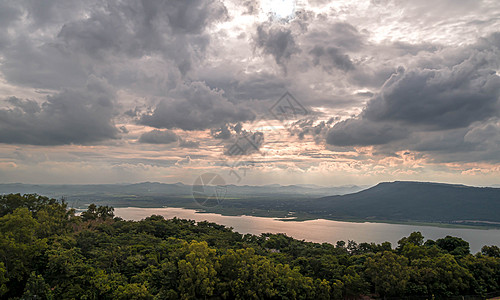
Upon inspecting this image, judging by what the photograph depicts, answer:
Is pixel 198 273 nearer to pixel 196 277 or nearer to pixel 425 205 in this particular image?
pixel 196 277

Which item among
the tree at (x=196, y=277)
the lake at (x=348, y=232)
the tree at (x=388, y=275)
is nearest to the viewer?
the tree at (x=196, y=277)

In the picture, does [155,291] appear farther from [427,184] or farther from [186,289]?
[427,184]

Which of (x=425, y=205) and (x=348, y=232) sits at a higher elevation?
(x=425, y=205)

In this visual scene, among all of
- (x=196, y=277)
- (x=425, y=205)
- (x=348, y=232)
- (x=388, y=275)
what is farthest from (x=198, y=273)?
(x=425, y=205)

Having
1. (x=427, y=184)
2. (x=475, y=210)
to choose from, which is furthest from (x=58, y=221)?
(x=427, y=184)

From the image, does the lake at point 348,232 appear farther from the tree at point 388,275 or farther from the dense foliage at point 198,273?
the tree at point 388,275

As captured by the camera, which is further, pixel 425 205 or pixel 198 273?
pixel 425 205

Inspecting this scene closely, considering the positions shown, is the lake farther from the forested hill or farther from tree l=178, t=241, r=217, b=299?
tree l=178, t=241, r=217, b=299

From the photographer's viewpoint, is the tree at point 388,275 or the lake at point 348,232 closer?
the tree at point 388,275

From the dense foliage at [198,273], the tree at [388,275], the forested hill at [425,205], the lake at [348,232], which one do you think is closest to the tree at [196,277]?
the dense foliage at [198,273]

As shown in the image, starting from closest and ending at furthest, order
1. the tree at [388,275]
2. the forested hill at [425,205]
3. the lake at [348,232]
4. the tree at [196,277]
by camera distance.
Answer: the tree at [196,277] → the tree at [388,275] → the lake at [348,232] → the forested hill at [425,205]
